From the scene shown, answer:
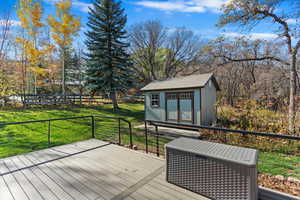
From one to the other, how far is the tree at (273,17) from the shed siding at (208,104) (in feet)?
10.6

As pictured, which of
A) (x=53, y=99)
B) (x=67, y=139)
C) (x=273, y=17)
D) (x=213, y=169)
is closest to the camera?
(x=213, y=169)

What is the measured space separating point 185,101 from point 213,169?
19.7ft

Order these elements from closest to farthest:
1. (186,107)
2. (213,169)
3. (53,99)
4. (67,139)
A: 1. (213,169)
2. (67,139)
3. (186,107)
4. (53,99)

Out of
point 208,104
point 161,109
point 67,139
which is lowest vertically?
point 67,139

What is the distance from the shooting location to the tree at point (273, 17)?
22.1ft

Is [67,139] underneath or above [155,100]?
underneath

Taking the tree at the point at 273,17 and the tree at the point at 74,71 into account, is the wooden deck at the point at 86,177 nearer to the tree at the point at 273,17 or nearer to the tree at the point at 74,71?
the tree at the point at 273,17

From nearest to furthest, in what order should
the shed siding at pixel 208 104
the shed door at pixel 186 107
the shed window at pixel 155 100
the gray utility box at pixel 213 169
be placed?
the gray utility box at pixel 213 169 < the shed siding at pixel 208 104 < the shed door at pixel 186 107 < the shed window at pixel 155 100

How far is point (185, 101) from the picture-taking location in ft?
24.9

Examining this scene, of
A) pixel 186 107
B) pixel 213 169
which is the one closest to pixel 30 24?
pixel 186 107

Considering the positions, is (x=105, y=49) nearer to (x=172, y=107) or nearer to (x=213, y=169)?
(x=172, y=107)

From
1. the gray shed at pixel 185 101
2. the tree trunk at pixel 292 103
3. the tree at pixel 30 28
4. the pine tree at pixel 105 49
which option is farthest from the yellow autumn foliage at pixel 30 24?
the tree trunk at pixel 292 103

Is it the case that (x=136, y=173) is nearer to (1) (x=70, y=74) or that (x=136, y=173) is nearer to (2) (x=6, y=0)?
(2) (x=6, y=0)

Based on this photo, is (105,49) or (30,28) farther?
(105,49)
